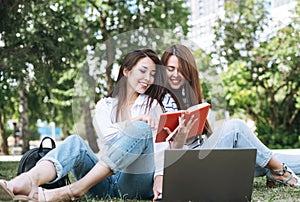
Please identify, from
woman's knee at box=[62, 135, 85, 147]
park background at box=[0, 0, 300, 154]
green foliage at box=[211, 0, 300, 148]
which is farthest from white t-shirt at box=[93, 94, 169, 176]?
green foliage at box=[211, 0, 300, 148]

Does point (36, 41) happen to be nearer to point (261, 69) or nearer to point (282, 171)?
point (261, 69)

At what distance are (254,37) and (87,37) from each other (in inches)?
103

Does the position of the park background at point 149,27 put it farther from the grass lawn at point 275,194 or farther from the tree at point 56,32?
the grass lawn at point 275,194

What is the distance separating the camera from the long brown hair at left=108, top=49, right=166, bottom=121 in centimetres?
194

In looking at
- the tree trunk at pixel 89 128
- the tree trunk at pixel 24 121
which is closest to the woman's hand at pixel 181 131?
the tree trunk at pixel 89 128

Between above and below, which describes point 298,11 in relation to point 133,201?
above

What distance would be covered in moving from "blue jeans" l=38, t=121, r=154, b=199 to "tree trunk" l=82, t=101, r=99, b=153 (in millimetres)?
58

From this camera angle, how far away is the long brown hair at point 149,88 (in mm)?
1941

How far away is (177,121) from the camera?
192 centimetres

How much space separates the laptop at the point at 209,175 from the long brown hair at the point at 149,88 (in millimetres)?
224

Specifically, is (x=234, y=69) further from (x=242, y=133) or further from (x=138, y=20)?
(x=242, y=133)

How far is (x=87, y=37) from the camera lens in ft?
26.4

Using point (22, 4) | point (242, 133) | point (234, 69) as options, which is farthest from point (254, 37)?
point (242, 133)

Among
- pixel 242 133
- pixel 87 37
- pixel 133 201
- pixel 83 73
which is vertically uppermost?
pixel 87 37
